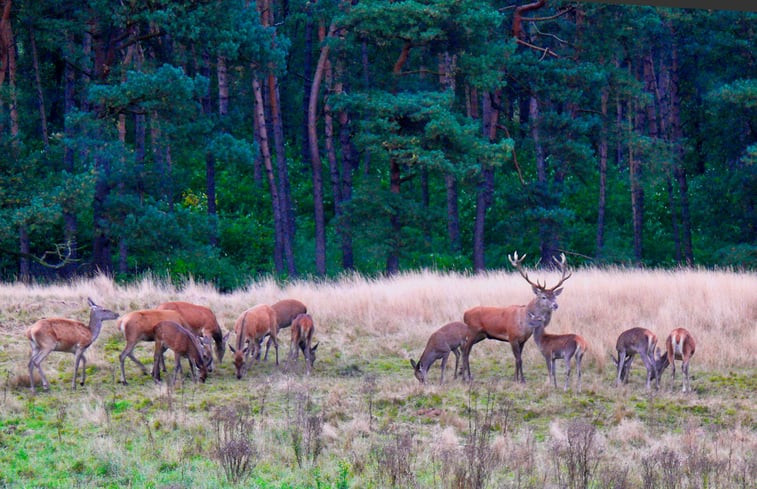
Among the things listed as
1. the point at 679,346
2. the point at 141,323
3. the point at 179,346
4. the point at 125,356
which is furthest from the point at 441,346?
the point at 125,356

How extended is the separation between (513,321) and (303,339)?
236 cm

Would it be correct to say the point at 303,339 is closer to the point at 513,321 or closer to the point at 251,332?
the point at 251,332

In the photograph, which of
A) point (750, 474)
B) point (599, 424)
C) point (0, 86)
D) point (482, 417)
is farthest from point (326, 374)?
point (0, 86)

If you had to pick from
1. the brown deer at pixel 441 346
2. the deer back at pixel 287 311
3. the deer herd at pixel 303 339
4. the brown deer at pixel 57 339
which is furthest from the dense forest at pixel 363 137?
the brown deer at pixel 441 346

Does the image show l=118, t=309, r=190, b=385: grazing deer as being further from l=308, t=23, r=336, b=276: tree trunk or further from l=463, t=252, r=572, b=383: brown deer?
l=308, t=23, r=336, b=276: tree trunk

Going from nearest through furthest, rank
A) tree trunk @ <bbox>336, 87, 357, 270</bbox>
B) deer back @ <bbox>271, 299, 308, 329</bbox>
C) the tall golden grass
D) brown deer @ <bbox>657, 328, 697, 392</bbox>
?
1. brown deer @ <bbox>657, 328, 697, 392</bbox>
2. deer back @ <bbox>271, 299, 308, 329</bbox>
3. the tall golden grass
4. tree trunk @ <bbox>336, 87, 357, 270</bbox>

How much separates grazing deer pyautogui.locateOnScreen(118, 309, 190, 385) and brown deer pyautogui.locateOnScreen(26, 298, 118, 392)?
0.35 metres

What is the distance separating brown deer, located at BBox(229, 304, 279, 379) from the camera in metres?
11.1

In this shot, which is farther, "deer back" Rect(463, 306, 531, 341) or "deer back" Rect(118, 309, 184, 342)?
"deer back" Rect(463, 306, 531, 341)

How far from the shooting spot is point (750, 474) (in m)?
7.13

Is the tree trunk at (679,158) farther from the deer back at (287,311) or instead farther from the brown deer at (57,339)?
the brown deer at (57,339)

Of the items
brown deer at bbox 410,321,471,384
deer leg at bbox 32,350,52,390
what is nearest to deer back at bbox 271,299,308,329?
brown deer at bbox 410,321,471,384

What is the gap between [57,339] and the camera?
10.5m

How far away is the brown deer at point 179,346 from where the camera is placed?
1071cm
